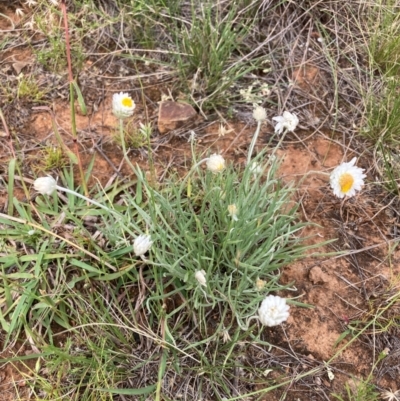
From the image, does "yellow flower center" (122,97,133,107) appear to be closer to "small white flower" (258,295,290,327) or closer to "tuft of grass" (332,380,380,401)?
"small white flower" (258,295,290,327)

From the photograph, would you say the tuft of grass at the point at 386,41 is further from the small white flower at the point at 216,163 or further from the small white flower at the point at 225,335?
the small white flower at the point at 225,335

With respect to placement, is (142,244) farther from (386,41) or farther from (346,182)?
(386,41)

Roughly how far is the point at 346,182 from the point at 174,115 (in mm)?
795

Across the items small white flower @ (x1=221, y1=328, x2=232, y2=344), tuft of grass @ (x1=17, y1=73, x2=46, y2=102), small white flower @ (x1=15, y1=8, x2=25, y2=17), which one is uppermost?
small white flower @ (x1=15, y1=8, x2=25, y2=17)

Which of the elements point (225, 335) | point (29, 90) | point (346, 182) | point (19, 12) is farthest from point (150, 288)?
point (19, 12)

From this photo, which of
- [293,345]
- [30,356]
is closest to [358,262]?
[293,345]

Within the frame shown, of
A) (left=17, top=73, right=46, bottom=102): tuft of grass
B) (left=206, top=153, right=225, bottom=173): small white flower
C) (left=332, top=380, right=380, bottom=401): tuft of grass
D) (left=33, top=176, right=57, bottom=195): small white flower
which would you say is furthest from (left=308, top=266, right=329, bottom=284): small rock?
(left=17, top=73, right=46, bottom=102): tuft of grass

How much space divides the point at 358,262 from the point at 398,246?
0.18m

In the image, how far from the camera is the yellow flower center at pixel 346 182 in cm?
141

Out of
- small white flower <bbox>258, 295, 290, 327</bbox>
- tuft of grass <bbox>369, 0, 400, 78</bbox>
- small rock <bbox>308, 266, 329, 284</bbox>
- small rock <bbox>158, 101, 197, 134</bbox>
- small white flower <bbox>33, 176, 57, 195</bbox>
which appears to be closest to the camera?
small white flower <bbox>258, 295, 290, 327</bbox>

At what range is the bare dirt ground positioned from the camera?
1.54 m

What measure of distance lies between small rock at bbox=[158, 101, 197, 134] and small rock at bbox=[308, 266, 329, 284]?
2.49 feet

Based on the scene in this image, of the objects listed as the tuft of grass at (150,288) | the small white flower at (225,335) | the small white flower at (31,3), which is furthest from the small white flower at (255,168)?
the small white flower at (31,3)

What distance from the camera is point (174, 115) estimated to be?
195 centimetres
